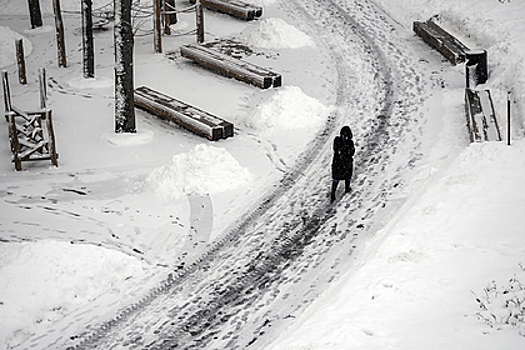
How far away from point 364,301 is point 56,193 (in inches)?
304

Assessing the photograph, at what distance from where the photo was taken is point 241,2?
81.6 feet

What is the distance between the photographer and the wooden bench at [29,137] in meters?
14.5

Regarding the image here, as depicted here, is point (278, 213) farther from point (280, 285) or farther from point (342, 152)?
point (280, 285)

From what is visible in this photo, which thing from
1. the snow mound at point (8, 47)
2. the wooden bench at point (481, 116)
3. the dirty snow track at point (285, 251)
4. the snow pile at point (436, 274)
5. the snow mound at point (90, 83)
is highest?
the snow pile at point (436, 274)

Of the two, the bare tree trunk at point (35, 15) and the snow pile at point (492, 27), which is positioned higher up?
the snow pile at point (492, 27)

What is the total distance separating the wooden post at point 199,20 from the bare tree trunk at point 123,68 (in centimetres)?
621

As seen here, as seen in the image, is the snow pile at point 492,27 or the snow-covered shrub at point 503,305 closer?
the snow-covered shrub at point 503,305

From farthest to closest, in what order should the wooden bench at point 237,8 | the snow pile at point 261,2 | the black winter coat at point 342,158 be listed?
1. the snow pile at point 261,2
2. the wooden bench at point 237,8
3. the black winter coat at point 342,158

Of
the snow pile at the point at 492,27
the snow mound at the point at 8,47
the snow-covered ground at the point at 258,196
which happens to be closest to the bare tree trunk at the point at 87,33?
the snow-covered ground at the point at 258,196

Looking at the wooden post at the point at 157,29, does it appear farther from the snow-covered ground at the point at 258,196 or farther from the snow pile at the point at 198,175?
the snow pile at the point at 198,175

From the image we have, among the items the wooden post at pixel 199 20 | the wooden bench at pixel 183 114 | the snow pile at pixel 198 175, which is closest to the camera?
the snow pile at pixel 198 175

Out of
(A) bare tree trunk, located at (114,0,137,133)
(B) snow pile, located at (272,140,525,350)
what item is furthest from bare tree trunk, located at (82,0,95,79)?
(B) snow pile, located at (272,140,525,350)

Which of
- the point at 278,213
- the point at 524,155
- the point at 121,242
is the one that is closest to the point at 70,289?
the point at 121,242

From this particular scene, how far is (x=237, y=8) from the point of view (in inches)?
955
